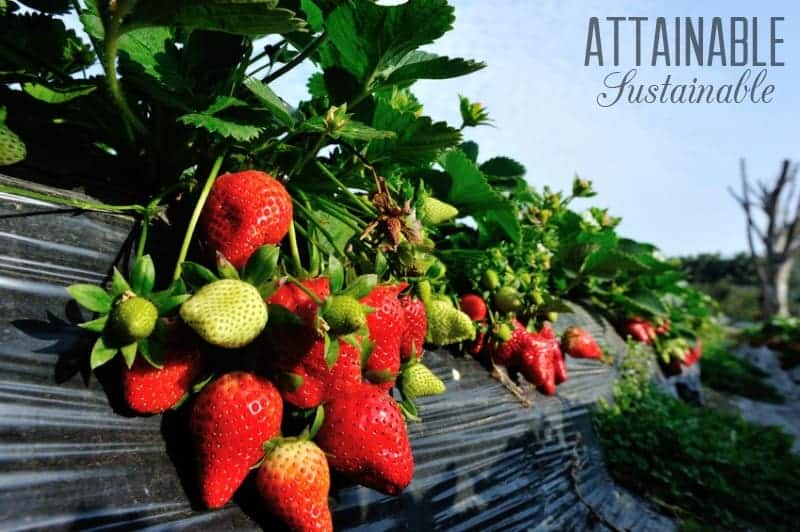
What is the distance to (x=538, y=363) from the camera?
179 centimetres

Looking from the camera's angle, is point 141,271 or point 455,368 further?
point 455,368

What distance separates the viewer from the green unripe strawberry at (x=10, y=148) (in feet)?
2.48

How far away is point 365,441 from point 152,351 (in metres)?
0.34

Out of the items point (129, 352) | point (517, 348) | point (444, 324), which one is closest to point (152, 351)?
point (129, 352)

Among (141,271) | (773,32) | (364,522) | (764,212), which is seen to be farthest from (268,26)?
(764,212)

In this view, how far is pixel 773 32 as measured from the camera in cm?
299

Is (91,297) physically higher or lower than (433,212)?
lower

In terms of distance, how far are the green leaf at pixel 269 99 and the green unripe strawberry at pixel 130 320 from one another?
0.37 metres

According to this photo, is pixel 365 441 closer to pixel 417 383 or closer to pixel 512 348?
pixel 417 383

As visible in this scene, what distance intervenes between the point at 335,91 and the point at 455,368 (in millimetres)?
858

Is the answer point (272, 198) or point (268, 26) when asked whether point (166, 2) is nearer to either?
point (268, 26)

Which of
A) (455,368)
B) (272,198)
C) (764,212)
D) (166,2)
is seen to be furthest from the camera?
(764,212)

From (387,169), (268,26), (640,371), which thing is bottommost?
(640,371)

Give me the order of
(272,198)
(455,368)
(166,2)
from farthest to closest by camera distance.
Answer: (455,368) < (272,198) < (166,2)
